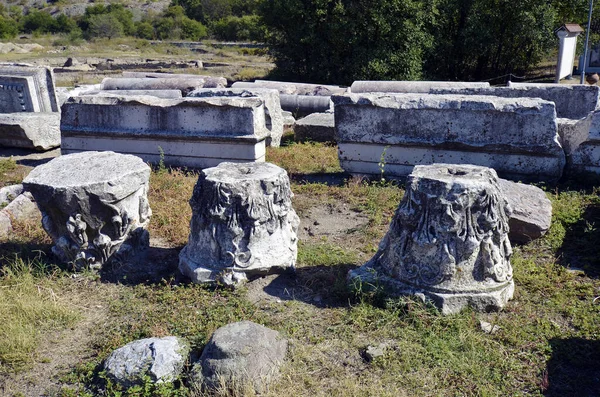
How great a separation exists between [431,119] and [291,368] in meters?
4.11

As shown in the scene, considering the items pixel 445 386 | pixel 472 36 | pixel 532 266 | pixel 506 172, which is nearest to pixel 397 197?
pixel 506 172

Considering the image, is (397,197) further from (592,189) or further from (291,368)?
(291,368)

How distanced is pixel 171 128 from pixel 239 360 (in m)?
4.87

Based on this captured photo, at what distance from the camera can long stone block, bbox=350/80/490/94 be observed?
35.3 ft

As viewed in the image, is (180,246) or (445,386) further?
(180,246)

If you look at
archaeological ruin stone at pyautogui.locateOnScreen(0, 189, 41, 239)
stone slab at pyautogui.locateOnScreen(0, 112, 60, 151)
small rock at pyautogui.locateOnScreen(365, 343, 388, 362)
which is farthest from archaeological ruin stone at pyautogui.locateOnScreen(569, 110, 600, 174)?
stone slab at pyautogui.locateOnScreen(0, 112, 60, 151)

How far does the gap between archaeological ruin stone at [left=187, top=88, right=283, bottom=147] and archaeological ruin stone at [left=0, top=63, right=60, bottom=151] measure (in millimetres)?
2416

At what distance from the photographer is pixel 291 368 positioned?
3.30 meters

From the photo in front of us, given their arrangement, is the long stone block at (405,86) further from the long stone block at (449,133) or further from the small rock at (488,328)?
the small rock at (488,328)

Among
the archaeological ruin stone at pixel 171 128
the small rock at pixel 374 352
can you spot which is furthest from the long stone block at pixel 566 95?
the small rock at pixel 374 352

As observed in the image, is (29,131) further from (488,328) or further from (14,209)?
(488,328)

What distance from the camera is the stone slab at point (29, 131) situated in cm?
870

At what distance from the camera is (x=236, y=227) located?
4262 mm

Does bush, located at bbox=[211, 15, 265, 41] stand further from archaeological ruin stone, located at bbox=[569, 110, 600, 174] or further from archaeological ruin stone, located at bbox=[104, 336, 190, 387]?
archaeological ruin stone, located at bbox=[104, 336, 190, 387]
